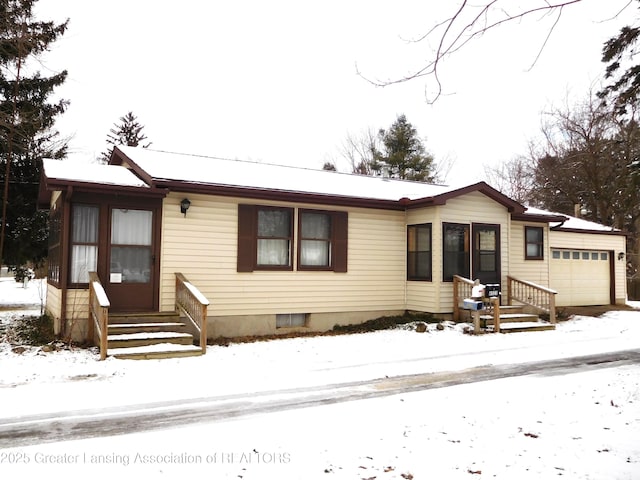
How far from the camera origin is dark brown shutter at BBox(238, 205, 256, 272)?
11336 millimetres

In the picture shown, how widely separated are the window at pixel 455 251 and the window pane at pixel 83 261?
8189mm

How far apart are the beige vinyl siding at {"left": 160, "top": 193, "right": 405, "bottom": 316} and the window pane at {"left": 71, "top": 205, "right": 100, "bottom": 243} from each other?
4.39ft

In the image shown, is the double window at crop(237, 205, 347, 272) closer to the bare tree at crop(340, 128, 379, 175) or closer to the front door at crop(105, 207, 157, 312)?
the front door at crop(105, 207, 157, 312)

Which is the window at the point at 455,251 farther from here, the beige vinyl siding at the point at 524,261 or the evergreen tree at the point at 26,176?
the evergreen tree at the point at 26,176

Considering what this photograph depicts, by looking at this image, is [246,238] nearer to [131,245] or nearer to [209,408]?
[131,245]

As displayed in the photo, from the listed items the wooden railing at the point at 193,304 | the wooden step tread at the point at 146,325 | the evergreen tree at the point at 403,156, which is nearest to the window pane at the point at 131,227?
the wooden railing at the point at 193,304

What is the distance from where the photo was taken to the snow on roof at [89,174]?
32.0 ft

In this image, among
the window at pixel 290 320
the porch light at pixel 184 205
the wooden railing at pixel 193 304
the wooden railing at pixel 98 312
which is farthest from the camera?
the window at pixel 290 320

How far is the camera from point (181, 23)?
19.6 feet

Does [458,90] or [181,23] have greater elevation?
[181,23]

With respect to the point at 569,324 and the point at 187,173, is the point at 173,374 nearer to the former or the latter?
the point at 187,173

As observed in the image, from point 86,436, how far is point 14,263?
1495 centimetres

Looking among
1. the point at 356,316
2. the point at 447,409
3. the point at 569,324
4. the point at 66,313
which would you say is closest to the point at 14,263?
the point at 66,313

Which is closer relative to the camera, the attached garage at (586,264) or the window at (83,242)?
the window at (83,242)
